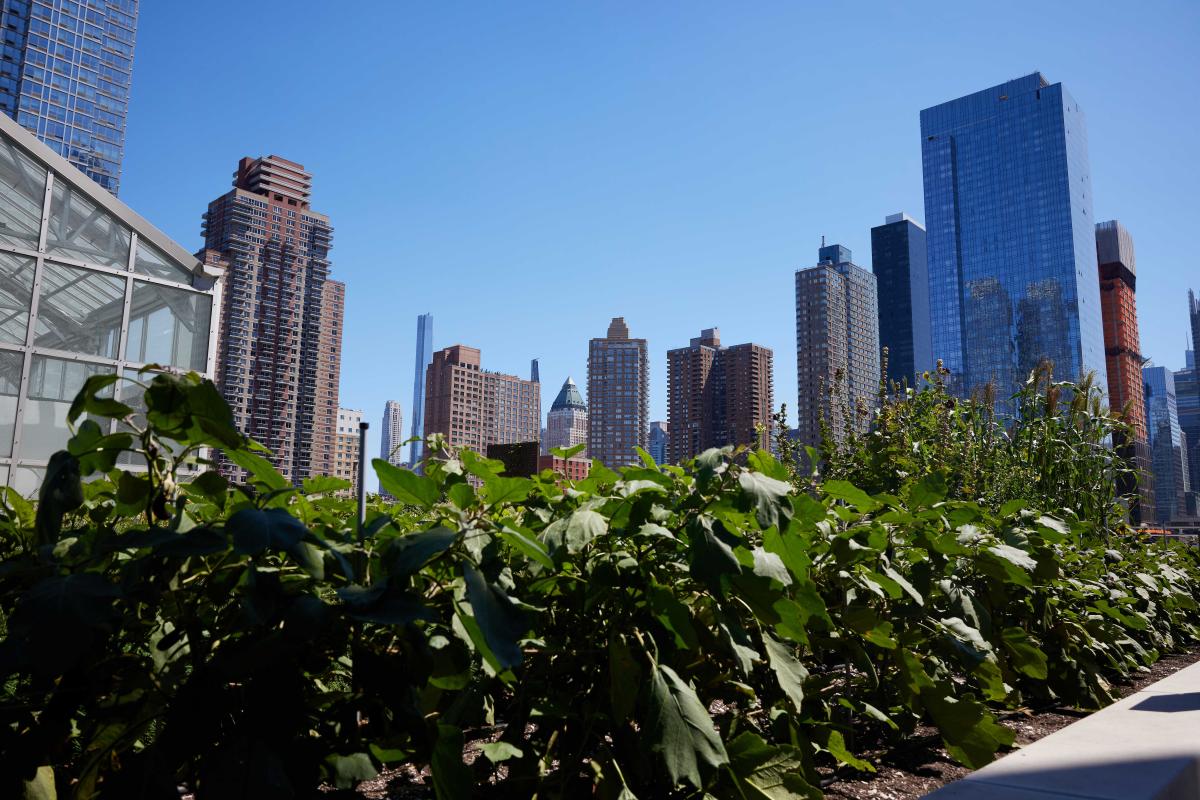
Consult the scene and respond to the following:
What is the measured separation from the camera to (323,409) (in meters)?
98.9

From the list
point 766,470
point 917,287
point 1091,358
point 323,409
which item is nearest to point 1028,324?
point 1091,358

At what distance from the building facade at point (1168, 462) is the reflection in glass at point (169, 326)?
262 feet

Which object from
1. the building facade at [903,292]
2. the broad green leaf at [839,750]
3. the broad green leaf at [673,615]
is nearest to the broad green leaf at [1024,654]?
the broad green leaf at [839,750]

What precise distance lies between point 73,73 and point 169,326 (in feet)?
404

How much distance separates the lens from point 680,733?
99cm

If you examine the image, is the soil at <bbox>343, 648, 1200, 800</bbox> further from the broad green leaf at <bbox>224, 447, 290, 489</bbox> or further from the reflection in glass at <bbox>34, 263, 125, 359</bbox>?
the reflection in glass at <bbox>34, 263, 125, 359</bbox>

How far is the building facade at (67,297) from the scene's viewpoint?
9.52 meters

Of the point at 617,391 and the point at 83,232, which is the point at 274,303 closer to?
the point at 617,391

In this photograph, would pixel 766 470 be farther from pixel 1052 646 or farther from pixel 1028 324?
pixel 1028 324

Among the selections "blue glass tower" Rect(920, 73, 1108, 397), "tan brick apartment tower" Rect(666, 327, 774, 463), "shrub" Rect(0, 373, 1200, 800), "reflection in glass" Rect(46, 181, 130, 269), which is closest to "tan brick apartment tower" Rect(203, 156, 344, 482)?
"tan brick apartment tower" Rect(666, 327, 774, 463)

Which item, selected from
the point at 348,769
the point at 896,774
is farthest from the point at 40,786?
the point at 896,774

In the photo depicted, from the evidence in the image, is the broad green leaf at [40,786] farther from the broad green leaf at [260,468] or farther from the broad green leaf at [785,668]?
the broad green leaf at [785,668]

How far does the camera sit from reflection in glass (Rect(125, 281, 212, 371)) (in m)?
10.5

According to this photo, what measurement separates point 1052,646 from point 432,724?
2.22 metres
